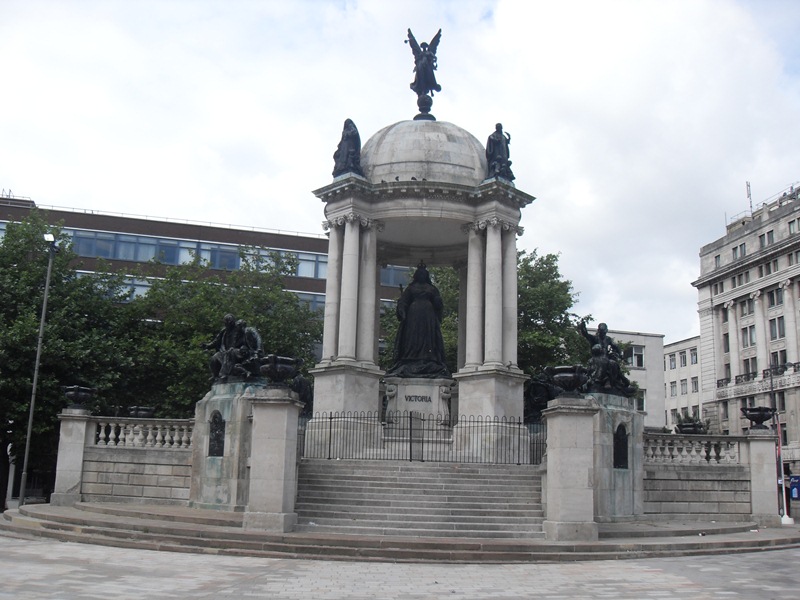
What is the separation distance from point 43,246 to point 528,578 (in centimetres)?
2868

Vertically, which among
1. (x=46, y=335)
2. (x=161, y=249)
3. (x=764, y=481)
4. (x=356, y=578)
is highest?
(x=161, y=249)

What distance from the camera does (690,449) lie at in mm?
22516

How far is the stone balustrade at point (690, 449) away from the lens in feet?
71.8

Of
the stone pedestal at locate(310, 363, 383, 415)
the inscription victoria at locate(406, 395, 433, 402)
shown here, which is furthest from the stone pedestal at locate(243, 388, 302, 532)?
the inscription victoria at locate(406, 395, 433, 402)

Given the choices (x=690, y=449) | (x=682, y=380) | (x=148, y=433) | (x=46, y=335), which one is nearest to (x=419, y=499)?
(x=148, y=433)

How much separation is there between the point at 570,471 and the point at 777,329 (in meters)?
59.0

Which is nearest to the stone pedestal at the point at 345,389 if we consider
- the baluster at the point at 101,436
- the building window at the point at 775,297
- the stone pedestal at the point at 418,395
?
the stone pedestal at the point at 418,395

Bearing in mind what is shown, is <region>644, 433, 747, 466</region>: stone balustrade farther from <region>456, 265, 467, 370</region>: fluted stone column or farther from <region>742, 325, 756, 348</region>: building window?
<region>742, 325, 756, 348</region>: building window

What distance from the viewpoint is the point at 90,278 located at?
3503cm

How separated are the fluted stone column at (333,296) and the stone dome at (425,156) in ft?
7.65

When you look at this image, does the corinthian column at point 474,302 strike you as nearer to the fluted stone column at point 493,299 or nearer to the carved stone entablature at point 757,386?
the fluted stone column at point 493,299

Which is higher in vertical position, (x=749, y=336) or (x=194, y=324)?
(x=749, y=336)

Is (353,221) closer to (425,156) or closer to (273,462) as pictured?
(425,156)

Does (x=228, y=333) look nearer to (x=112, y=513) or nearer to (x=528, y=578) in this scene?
(x=112, y=513)
